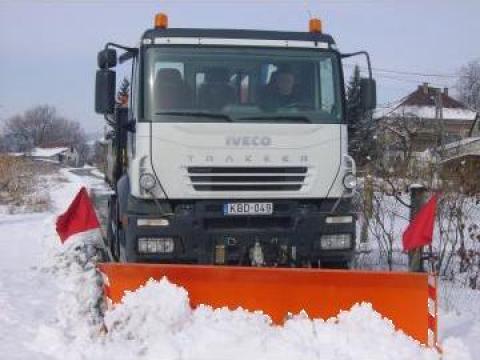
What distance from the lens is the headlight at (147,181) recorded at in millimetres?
6402

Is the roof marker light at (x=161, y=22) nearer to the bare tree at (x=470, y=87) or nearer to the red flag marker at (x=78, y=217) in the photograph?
the red flag marker at (x=78, y=217)

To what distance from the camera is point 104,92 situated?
22.8 ft

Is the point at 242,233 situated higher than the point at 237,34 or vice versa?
the point at 237,34

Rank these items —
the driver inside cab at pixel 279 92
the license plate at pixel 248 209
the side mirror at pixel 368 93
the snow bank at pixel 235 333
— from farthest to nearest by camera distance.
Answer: the side mirror at pixel 368 93
the driver inside cab at pixel 279 92
the license plate at pixel 248 209
the snow bank at pixel 235 333

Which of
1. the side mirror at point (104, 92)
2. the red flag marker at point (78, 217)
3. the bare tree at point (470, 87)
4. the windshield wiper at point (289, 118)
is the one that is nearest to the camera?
the red flag marker at point (78, 217)

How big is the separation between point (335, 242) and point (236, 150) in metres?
→ 1.34

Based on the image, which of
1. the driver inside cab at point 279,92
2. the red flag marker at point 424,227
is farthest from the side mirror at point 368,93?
the red flag marker at point 424,227

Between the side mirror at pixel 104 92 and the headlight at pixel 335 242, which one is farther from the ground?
the side mirror at pixel 104 92

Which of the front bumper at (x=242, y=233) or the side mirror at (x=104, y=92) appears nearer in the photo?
the front bumper at (x=242, y=233)

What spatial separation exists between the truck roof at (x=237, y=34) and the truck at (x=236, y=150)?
1 centimetres

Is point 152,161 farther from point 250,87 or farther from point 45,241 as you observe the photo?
point 45,241

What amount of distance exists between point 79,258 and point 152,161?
10.4ft

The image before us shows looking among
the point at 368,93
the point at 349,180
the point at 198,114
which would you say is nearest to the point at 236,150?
the point at 198,114

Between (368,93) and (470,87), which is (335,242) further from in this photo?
(470,87)
